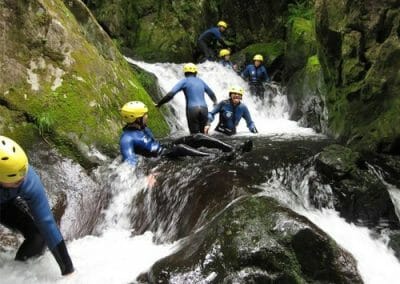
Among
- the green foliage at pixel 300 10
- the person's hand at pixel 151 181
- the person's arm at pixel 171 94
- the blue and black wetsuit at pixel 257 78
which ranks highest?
the green foliage at pixel 300 10

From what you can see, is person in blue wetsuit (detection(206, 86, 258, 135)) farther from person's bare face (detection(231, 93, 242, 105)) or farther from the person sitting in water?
the person sitting in water

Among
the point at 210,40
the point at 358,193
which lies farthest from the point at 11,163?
the point at 210,40

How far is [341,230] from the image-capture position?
21.1 ft

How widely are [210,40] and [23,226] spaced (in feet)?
49.7

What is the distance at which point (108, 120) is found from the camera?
9.37 m

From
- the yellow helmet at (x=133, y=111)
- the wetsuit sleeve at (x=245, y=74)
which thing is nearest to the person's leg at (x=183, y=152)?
the yellow helmet at (x=133, y=111)


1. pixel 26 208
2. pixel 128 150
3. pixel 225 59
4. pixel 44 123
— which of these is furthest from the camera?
pixel 225 59

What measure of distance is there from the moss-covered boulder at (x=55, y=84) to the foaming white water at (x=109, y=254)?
1303 millimetres

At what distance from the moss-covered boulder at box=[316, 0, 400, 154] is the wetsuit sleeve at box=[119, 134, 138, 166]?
3.66 metres

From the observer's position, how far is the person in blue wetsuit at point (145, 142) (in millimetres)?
8117

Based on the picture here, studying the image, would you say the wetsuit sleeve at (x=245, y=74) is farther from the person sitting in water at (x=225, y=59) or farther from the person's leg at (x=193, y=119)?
the person's leg at (x=193, y=119)

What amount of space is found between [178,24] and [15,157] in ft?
52.0

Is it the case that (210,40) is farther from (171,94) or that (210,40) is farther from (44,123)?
(44,123)

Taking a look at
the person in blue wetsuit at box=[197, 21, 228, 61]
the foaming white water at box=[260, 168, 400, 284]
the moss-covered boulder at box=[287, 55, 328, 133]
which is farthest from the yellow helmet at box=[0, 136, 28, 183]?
the person in blue wetsuit at box=[197, 21, 228, 61]
